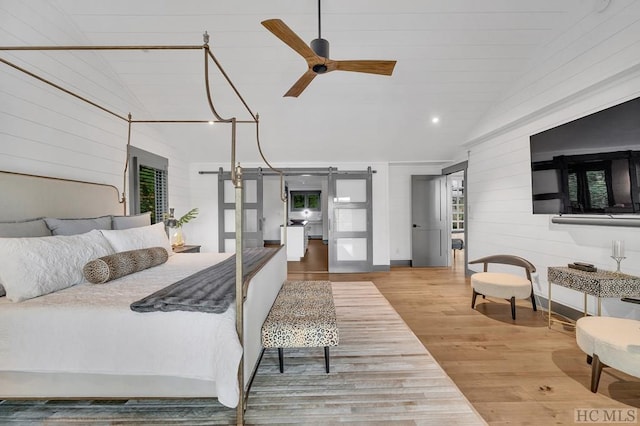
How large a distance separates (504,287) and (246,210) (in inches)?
185

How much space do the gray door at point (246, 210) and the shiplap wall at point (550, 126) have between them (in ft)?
13.6

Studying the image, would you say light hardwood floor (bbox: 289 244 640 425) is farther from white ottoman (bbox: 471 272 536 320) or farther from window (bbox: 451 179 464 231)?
window (bbox: 451 179 464 231)

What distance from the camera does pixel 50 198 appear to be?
2533 millimetres

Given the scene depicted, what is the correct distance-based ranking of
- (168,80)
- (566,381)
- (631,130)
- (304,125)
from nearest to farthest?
1. (566,381)
2. (631,130)
3. (168,80)
4. (304,125)

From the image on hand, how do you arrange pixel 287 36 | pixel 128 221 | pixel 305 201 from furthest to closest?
pixel 305 201 → pixel 128 221 → pixel 287 36

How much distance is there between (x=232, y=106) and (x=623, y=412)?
5.04 m

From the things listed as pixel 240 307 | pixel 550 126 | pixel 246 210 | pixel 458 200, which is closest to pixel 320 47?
pixel 240 307

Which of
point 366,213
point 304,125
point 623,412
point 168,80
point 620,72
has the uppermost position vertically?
point 168,80

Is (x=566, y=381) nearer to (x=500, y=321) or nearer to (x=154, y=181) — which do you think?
(x=500, y=321)

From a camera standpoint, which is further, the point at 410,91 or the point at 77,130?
the point at 410,91

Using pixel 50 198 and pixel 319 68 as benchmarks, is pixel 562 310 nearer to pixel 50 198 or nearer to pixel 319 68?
pixel 319 68

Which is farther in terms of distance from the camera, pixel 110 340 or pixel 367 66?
pixel 367 66

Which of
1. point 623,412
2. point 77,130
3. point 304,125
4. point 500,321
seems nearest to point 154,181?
point 77,130

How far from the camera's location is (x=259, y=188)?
595 centimetres
